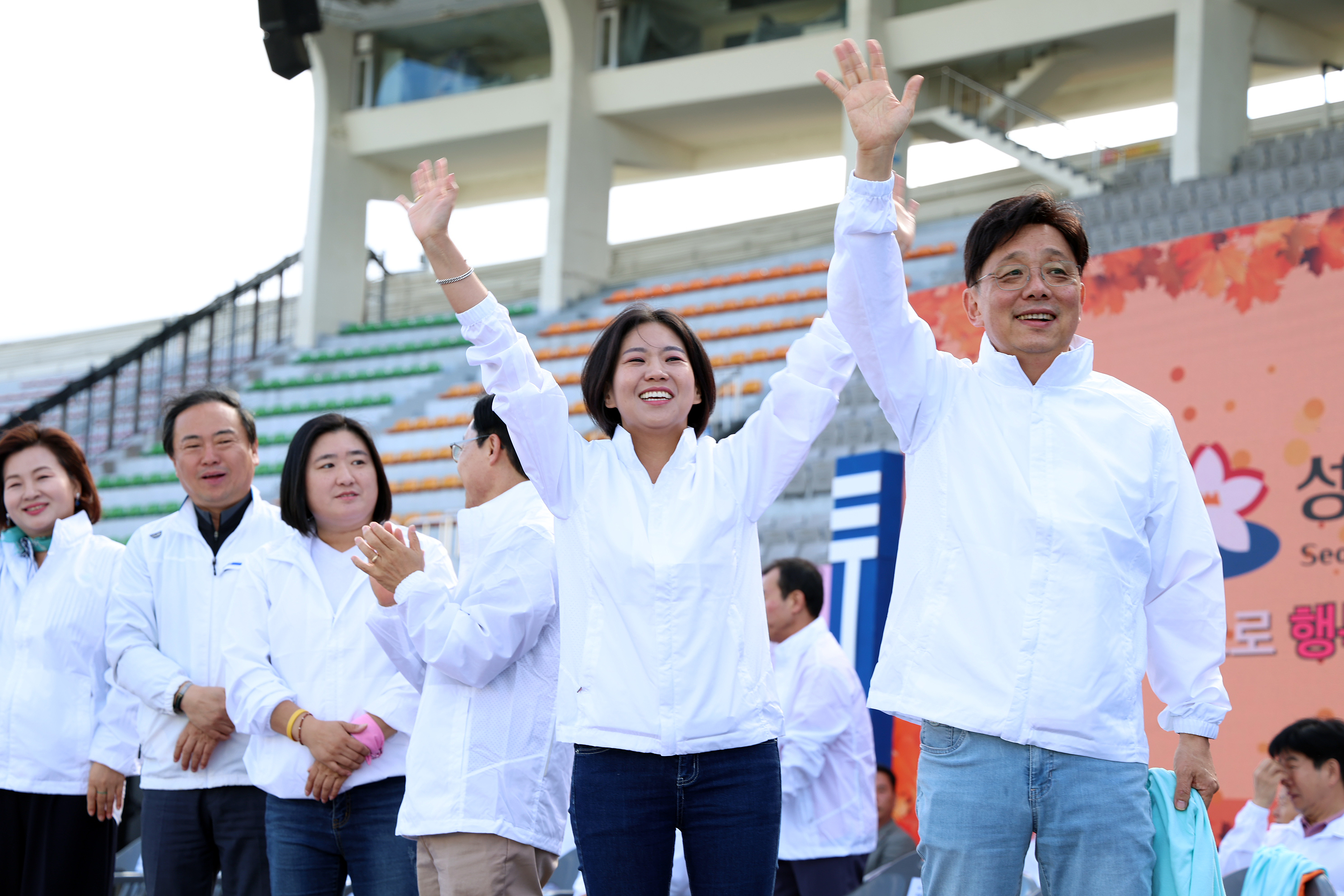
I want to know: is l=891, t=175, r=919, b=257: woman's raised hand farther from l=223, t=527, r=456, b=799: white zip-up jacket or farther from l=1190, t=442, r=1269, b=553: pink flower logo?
l=1190, t=442, r=1269, b=553: pink flower logo

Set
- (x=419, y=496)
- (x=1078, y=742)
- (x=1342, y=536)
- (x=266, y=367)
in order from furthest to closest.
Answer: (x=266, y=367) → (x=419, y=496) → (x=1342, y=536) → (x=1078, y=742)

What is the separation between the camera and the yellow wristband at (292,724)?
110 inches

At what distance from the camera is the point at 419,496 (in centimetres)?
1118

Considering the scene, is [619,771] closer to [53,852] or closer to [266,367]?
[53,852]

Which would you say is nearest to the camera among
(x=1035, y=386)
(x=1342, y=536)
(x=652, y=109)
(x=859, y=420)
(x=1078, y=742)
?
(x=1078, y=742)

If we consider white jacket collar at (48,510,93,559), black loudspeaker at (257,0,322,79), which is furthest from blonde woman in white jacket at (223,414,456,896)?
black loudspeaker at (257,0,322,79)

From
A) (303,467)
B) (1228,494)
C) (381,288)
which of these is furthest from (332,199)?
(303,467)

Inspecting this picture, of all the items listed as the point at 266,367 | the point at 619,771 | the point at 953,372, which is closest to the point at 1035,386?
the point at 953,372

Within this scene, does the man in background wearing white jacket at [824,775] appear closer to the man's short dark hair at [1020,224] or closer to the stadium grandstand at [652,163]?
the man's short dark hair at [1020,224]

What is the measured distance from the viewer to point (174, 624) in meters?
3.33

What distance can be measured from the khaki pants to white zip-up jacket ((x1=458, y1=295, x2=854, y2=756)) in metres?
0.44

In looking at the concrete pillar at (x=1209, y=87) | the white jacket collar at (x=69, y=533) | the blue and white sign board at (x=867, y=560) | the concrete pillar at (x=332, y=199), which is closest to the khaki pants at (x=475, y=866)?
the white jacket collar at (x=69, y=533)

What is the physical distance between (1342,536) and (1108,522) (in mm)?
3458

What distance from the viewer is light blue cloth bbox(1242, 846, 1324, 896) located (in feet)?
10.1
